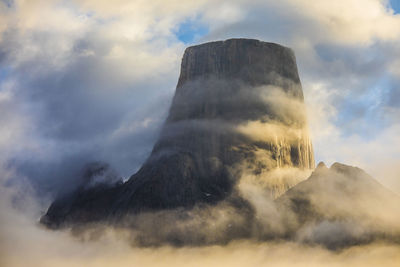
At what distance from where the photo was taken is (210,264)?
18162 centimetres

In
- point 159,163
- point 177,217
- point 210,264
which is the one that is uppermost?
point 159,163

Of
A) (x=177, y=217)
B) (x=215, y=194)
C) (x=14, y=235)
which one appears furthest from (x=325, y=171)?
(x=14, y=235)

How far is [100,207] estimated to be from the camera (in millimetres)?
196625

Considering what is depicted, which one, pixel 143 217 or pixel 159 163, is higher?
pixel 159 163

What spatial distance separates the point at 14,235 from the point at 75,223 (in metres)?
18.3

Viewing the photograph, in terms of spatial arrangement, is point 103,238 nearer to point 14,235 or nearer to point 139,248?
point 139,248

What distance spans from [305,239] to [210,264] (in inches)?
937

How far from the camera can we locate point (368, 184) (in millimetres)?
192000

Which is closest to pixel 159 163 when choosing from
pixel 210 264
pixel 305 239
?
pixel 210 264

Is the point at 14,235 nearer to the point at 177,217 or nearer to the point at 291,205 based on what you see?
the point at 177,217

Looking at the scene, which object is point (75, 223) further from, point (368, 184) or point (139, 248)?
point (368, 184)

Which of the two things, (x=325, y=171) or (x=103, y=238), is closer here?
(x=103, y=238)

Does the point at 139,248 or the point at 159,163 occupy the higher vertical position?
the point at 159,163

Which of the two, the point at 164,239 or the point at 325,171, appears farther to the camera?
the point at 325,171
